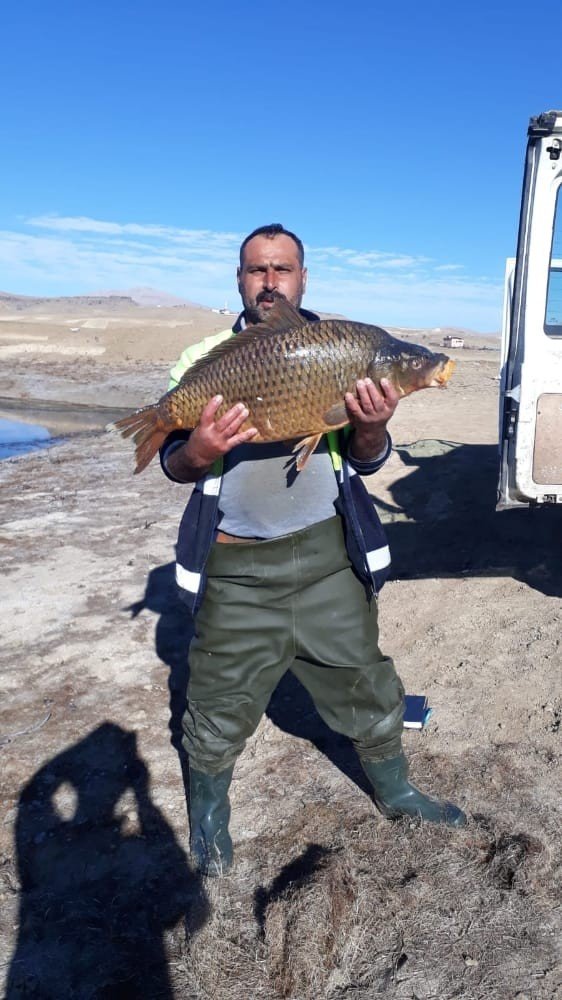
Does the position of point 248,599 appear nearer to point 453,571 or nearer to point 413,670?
point 413,670

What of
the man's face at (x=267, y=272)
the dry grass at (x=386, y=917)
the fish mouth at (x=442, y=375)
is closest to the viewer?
the dry grass at (x=386, y=917)

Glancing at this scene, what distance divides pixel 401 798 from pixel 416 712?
877 millimetres

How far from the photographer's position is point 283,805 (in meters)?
3.29

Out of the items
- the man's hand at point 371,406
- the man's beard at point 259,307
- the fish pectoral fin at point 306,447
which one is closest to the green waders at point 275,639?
the fish pectoral fin at point 306,447

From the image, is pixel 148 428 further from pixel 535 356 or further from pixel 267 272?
pixel 535 356

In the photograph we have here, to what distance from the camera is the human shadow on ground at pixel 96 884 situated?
2.45 metres

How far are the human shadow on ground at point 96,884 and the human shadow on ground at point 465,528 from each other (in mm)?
3188

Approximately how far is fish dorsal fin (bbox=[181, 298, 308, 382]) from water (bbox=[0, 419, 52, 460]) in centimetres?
1019

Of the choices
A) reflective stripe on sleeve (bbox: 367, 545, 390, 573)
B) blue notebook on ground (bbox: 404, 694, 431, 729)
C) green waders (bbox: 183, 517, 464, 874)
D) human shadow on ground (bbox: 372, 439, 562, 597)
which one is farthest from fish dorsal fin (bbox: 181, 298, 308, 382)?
human shadow on ground (bbox: 372, 439, 562, 597)

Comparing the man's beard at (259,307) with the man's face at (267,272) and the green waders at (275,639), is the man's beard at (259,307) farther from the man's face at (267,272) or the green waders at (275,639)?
the green waders at (275,639)

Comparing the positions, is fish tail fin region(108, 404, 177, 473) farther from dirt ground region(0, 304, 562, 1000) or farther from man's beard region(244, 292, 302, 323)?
dirt ground region(0, 304, 562, 1000)

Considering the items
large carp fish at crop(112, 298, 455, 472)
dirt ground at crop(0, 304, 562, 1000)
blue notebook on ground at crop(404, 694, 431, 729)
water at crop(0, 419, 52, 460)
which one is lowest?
dirt ground at crop(0, 304, 562, 1000)

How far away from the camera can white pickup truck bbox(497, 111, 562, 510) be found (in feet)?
14.0

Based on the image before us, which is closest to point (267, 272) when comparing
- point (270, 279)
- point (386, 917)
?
point (270, 279)
